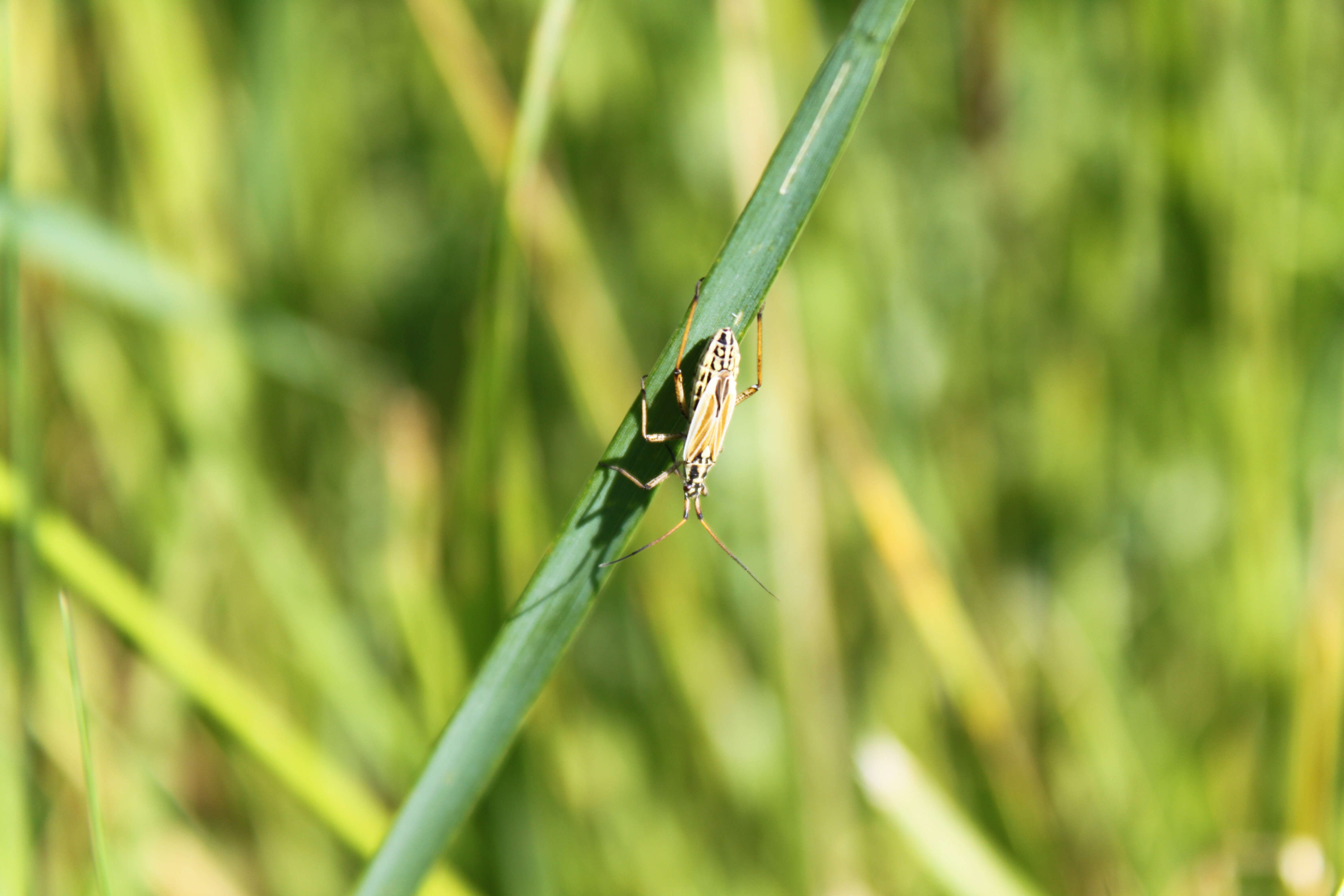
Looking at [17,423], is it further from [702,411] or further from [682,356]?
[702,411]

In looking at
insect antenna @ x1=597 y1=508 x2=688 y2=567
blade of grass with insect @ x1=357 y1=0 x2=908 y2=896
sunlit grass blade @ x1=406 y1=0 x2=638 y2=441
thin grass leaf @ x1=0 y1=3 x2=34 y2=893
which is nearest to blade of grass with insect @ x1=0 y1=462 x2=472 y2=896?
thin grass leaf @ x1=0 y1=3 x2=34 y2=893

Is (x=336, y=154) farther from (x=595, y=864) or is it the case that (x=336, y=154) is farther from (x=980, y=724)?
(x=980, y=724)

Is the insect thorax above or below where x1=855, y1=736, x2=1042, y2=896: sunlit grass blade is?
above

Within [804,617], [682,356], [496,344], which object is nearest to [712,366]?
[682,356]

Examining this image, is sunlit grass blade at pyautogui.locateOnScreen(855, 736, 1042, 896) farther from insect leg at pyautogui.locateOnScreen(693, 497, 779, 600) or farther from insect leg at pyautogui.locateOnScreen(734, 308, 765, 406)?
insect leg at pyautogui.locateOnScreen(734, 308, 765, 406)

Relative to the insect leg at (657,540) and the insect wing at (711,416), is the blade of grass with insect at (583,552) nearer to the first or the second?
the insect leg at (657,540)

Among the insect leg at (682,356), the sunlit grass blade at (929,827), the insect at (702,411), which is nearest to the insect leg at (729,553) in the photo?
the insect at (702,411)

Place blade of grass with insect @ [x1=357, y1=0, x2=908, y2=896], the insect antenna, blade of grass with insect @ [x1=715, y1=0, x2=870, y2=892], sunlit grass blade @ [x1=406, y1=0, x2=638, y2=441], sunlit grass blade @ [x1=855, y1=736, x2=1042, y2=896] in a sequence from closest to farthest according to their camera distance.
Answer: blade of grass with insect @ [x1=357, y1=0, x2=908, y2=896], the insect antenna, sunlit grass blade @ [x1=855, y1=736, x2=1042, y2=896], sunlit grass blade @ [x1=406, y1=0, x2=638, y2=441], blade of grass with insect @ [x1=715, y1=0, x2=870, y2=892]
